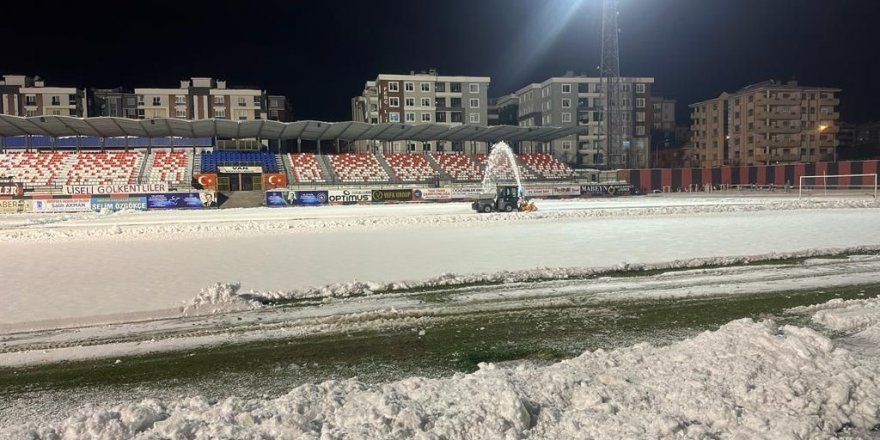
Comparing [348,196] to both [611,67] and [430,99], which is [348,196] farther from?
[430,99]

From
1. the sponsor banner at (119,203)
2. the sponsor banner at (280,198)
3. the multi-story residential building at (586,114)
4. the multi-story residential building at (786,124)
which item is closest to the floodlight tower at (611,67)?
the multi-story residential building at (586,114)

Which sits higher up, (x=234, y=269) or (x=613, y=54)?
(x=613, y=54)

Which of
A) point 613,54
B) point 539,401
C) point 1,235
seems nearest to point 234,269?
point 539,401

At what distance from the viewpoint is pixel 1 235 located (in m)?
21.4

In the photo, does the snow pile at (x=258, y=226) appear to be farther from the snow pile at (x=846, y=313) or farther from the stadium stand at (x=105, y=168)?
the stadium stand at (x=105, y=168)

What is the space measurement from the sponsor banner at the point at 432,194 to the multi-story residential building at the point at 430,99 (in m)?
34.8

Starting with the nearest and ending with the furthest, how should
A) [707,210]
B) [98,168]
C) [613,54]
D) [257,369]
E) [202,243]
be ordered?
[257,369] < [202,243] < [707,210] < [98,168] < [613,54]

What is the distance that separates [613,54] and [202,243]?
62.8 metres

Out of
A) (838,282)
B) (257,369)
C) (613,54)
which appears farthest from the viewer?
(613,54)

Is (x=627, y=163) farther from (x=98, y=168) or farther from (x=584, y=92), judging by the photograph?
(x=98, y=168)

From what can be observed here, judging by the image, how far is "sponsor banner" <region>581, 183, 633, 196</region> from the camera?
57.7m

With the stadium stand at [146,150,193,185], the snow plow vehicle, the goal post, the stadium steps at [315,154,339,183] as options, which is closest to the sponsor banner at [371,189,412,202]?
the stadium steps at [315,154,339,183]

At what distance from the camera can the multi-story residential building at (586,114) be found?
93438mm

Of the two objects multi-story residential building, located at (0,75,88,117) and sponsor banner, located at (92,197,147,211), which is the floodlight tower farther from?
multi-story residential building, located at (0,75,88,117)
